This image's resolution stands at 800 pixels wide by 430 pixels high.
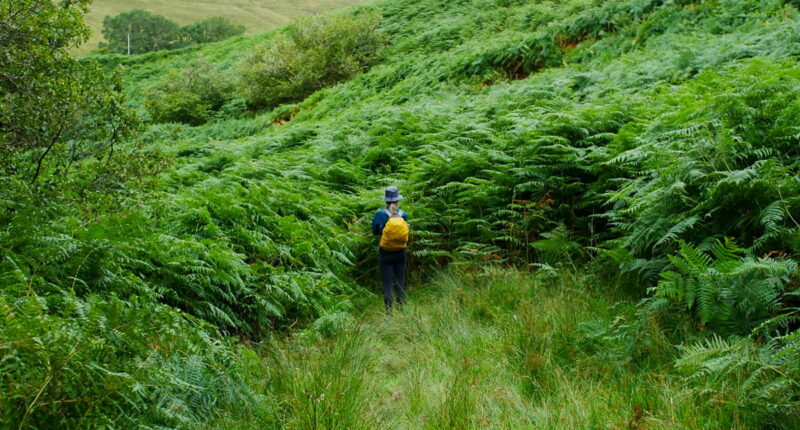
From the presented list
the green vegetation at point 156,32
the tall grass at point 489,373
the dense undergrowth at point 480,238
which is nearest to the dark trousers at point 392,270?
the dense undergrowth at point 480,238

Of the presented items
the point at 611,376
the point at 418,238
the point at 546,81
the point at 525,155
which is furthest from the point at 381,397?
the point at 546,81

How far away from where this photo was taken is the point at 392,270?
21.2 ft

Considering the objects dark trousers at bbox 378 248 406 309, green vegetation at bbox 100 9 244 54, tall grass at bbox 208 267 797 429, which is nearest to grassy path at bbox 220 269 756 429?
tall grass at bbox 208 267 797 429

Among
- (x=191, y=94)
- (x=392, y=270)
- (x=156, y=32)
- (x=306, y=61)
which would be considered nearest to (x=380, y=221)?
(x=392, y=270)

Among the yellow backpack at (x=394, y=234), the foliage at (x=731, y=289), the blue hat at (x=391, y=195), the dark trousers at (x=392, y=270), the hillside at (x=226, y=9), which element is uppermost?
the foliage at (x=731, y=289)

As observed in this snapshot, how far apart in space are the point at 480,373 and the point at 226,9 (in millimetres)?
178287

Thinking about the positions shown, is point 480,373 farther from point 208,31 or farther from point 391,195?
point 208,31

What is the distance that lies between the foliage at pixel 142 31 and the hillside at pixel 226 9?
60.5m

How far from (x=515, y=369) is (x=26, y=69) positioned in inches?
187

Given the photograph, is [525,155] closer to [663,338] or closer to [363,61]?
[663,338]

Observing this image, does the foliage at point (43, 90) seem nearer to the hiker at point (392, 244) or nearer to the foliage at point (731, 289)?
the hiker at point (392, 244)

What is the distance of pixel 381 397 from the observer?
11.2ft

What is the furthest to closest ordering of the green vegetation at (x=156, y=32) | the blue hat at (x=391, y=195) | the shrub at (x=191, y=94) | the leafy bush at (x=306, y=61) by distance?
the green vegetation at (x=156, y=32) < the shrub at (x=191, y=94) < the leafy bush at (x=306, y=61) < the blue hat at (x=391, y=195)

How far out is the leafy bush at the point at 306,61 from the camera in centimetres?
2103
